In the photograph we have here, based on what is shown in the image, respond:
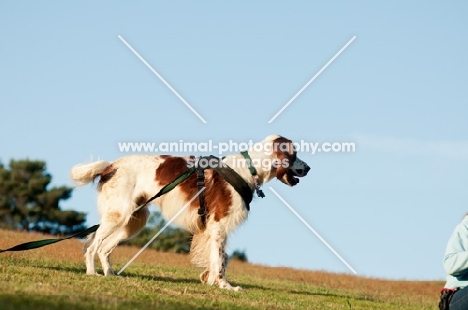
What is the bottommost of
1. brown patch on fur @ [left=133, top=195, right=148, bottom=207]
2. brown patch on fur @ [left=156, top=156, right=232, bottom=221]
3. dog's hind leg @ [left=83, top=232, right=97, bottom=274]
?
dog's hind leg @ [left=83, top=232, right=97, bottom=274]

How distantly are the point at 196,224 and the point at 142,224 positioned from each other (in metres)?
0.99

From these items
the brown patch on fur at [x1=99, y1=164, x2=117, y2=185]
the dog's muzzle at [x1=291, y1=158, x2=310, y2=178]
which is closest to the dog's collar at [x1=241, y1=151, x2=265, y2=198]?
the dog's muzzle at [x1=291, y1=158, x2=310, y2=178]

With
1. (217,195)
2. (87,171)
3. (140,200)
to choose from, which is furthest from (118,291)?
(87,171)

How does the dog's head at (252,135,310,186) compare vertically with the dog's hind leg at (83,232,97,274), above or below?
above

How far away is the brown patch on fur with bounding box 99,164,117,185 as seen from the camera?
12500 mm

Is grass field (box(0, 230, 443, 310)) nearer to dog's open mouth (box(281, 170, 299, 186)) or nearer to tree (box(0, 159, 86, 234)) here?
dog's open mouth (box(281, 170, 299, 186))

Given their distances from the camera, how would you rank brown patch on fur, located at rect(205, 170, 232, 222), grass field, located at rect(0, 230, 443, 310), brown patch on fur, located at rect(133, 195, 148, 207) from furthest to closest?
brown patch on fur, located at rect(133, 195, 148, 207), brown patch on fur, located at rect(205, 170, 232, 222), grass field, located at rect(0, 230, 443, 310)

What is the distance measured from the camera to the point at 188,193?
40.5ft

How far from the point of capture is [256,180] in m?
12.3

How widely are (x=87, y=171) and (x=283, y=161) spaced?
3.27 meters

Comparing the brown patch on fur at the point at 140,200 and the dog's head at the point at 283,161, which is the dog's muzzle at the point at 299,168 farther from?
the brown patch on fur at the point at 140,200

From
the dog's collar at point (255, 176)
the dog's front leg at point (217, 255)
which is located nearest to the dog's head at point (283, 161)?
the dog's collar at point (255, 176)

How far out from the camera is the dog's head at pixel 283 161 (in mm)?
12273

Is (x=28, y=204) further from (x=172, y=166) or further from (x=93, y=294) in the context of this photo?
(x=93, y=294)
